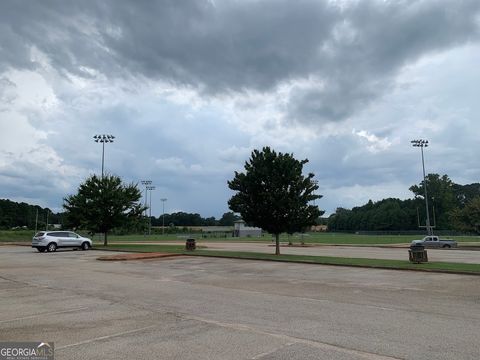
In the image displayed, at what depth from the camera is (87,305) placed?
36.2 ft

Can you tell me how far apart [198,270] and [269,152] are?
37.9 feet

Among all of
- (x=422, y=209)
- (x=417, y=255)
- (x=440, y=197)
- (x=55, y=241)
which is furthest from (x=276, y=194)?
(x=422, y=209)

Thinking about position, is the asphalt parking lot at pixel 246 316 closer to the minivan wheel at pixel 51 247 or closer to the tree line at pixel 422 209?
the minivan wheel at pixel 51 247

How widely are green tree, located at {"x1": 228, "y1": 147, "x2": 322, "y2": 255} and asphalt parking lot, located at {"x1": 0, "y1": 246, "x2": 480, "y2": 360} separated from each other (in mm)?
11323

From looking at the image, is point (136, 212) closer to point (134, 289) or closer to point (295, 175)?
point (295, 175)

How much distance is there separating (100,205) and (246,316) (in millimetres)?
34236

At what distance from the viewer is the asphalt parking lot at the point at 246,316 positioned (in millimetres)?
6918

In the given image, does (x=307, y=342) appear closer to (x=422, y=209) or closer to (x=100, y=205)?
(x=100, y=205)

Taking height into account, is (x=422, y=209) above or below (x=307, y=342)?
above

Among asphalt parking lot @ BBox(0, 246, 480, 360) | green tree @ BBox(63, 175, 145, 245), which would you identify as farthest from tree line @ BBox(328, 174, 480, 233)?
asphalt parking lot @ BBox(0, 246, 480, 360)

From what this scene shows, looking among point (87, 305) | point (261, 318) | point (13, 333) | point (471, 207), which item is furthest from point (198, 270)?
point (471, 207)

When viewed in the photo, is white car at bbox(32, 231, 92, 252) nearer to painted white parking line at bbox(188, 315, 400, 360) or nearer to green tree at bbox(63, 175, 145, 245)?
green tree at bbox(63, 175, 145, 245)

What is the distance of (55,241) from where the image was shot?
37094 mm

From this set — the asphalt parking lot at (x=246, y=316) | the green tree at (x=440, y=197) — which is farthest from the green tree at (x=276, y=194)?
the green tree at (x=440, y=197)
